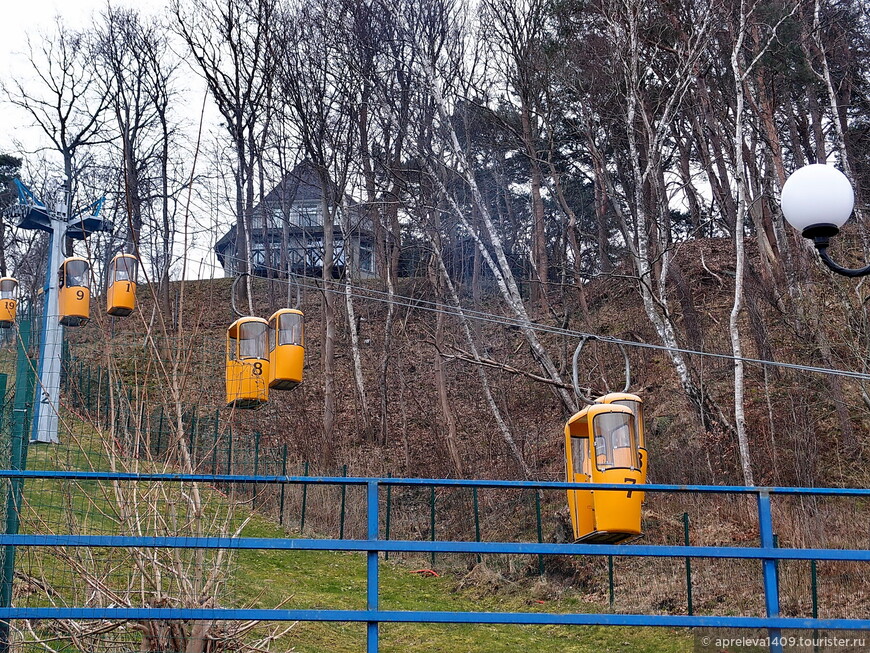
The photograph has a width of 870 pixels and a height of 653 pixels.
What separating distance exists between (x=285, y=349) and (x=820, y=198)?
29.0 ft

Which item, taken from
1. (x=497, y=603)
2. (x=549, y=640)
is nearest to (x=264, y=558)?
(x=497, y=603)

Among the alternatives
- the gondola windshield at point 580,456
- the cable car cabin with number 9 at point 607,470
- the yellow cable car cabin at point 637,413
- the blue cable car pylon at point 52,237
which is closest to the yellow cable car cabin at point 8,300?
the blue cable car pylon at point 52,237

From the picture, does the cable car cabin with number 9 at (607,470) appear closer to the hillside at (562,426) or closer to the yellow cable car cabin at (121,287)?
the hillside at (562,426)

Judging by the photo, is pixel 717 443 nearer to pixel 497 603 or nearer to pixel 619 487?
pixel 497 603

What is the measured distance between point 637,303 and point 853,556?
2315cm

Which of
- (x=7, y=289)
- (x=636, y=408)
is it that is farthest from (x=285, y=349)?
(x=7, y=289)

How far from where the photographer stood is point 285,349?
13023mm

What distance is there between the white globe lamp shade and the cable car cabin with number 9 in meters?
3.78

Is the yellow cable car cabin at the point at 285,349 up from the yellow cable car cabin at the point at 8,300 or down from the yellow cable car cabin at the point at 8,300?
down

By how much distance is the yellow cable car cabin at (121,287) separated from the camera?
16922mm

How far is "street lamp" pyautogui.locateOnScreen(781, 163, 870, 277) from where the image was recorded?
5.58m

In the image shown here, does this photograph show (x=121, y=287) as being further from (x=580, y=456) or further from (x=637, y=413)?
(x=637, y=413)

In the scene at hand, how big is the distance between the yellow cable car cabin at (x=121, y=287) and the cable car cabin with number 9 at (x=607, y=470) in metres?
10.6

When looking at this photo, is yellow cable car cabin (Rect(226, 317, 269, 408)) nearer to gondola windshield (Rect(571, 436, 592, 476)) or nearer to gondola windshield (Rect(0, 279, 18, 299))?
gondola windshield (Rect(571, 436, 592, 476))
